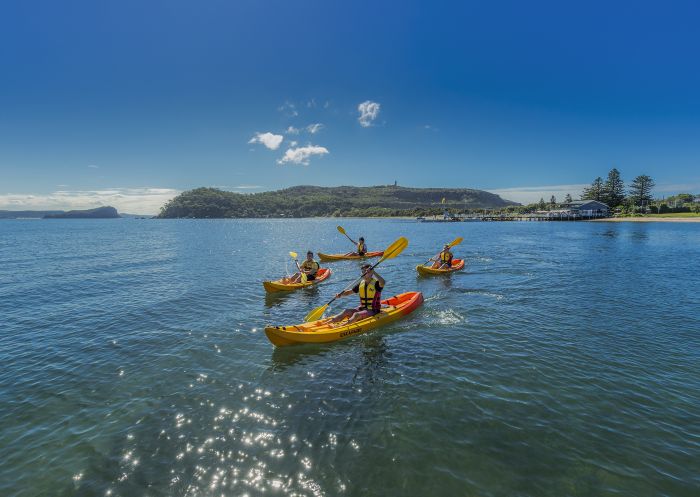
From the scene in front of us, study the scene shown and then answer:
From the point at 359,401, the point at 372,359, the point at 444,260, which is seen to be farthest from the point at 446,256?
the point at 359,401

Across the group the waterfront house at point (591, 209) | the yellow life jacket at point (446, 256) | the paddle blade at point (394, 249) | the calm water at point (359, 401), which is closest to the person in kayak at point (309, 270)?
the calm water at point (359, 401)

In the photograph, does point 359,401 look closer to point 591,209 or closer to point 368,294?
point 368,294

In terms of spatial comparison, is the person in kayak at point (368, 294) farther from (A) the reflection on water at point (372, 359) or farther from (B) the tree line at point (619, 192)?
(B) the tree line at point (619, 192)

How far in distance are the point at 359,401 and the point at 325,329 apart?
400 cm

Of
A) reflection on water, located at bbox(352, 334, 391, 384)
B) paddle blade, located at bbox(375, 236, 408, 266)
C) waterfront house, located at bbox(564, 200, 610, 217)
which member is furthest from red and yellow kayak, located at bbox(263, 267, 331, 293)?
waterfront house, located at bbox(564, 200, 610, 217)

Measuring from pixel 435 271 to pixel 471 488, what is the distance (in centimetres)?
1859

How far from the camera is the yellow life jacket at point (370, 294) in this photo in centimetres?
1407

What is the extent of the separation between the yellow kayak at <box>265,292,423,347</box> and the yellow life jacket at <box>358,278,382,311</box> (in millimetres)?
495

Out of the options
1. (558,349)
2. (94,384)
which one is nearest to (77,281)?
(94,384)

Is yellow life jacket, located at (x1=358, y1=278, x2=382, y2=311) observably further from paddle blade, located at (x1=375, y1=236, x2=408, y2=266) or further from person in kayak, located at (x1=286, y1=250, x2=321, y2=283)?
person in kayak, located at (x1=286, y1=250, x2=321, y2=283)

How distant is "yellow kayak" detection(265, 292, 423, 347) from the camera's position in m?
11.9

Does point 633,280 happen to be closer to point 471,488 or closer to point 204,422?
point 471,488

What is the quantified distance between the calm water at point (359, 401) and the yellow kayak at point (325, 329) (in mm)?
344

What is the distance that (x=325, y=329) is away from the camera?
1266 centimetres
